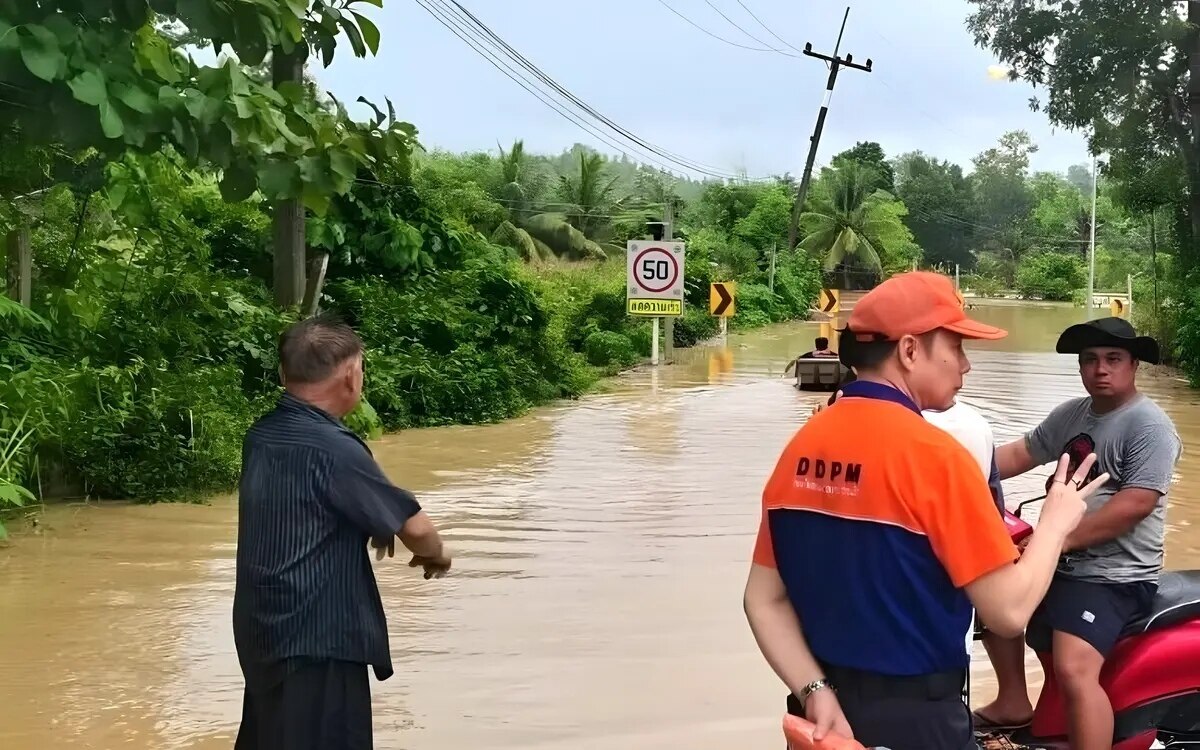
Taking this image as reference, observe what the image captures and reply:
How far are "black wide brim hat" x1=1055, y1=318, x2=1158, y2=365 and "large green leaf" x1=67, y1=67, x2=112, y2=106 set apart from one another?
8.97ft

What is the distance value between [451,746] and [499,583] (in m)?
2.79

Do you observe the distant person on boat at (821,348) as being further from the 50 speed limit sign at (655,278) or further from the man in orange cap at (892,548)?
the man in orange cap at (892,548)

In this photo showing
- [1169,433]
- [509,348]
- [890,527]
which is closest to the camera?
[890,527]

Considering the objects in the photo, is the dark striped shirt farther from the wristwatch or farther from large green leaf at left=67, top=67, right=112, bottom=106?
the wristwatch

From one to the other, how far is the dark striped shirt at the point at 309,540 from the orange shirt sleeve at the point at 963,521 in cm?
145

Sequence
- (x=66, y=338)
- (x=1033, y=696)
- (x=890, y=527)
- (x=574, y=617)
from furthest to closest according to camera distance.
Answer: (x=66, y=338)
(x=574, y=617)
(x=1033, y=696)
(x=890, y=527)

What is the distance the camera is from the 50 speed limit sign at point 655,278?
23.5m

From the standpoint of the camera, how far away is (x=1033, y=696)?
5574 mm

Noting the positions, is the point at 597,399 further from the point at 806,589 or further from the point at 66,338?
the point at 806,589

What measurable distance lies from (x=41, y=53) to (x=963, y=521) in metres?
2.19

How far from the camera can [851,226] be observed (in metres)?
62.1

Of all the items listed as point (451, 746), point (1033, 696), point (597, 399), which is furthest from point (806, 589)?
point (597, 399)

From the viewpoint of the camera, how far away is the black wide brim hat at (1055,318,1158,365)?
12.2 feet

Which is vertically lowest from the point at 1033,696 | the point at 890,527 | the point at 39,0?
the point at 1033,696
